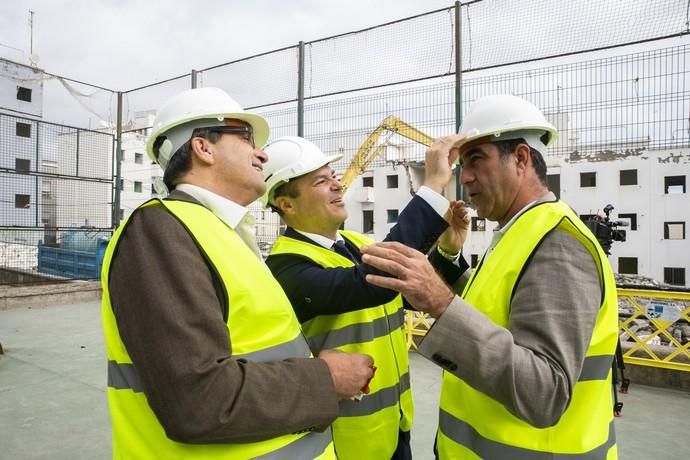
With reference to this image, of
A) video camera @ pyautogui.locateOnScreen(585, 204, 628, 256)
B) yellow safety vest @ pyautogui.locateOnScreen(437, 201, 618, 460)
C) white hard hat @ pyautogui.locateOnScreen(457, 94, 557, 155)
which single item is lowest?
yellow safety vest @ pyautogui.locateOnScreen(437, 201, 618, 460)

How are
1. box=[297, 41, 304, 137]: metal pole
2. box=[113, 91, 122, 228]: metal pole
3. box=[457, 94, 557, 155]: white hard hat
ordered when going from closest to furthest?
box=[457, 94, 557, 155]: white hard hat < box=[297, 41, 304, 137]: metal pole < box=[113, 91, 122, 228]: metal pole

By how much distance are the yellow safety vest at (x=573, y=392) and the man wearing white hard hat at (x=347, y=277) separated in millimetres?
388

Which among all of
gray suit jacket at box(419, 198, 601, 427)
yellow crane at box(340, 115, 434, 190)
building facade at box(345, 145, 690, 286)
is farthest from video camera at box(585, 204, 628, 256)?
building facade at box(345, 145, 690, 286)

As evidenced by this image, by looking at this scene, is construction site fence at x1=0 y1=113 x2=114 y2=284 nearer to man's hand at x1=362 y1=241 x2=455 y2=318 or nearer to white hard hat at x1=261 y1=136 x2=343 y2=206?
white hard hat at x1=261 y1=136 x2=343 y2=206

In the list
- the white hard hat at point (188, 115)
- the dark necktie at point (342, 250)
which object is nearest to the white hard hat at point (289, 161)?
the dark necktie at point (342, 250)

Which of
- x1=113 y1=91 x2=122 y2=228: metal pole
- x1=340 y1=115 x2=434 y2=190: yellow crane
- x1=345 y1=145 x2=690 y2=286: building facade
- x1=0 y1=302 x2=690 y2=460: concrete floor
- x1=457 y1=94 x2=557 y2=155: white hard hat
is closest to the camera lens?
x1=457 y1=94 x2=557 y2=155: white hard hat

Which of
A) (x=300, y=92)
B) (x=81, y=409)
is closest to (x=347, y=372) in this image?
(x=81, y=409)

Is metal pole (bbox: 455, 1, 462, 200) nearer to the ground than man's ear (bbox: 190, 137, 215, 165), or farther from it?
farther from it

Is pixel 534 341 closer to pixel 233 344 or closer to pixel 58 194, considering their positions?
pixel 233 344

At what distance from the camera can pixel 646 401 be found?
4.51m

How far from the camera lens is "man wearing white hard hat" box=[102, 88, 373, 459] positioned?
1018 mm

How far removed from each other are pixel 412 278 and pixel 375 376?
91cm

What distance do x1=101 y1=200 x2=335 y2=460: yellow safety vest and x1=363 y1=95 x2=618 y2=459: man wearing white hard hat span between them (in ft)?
1.02

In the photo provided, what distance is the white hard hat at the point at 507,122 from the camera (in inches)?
64.4
